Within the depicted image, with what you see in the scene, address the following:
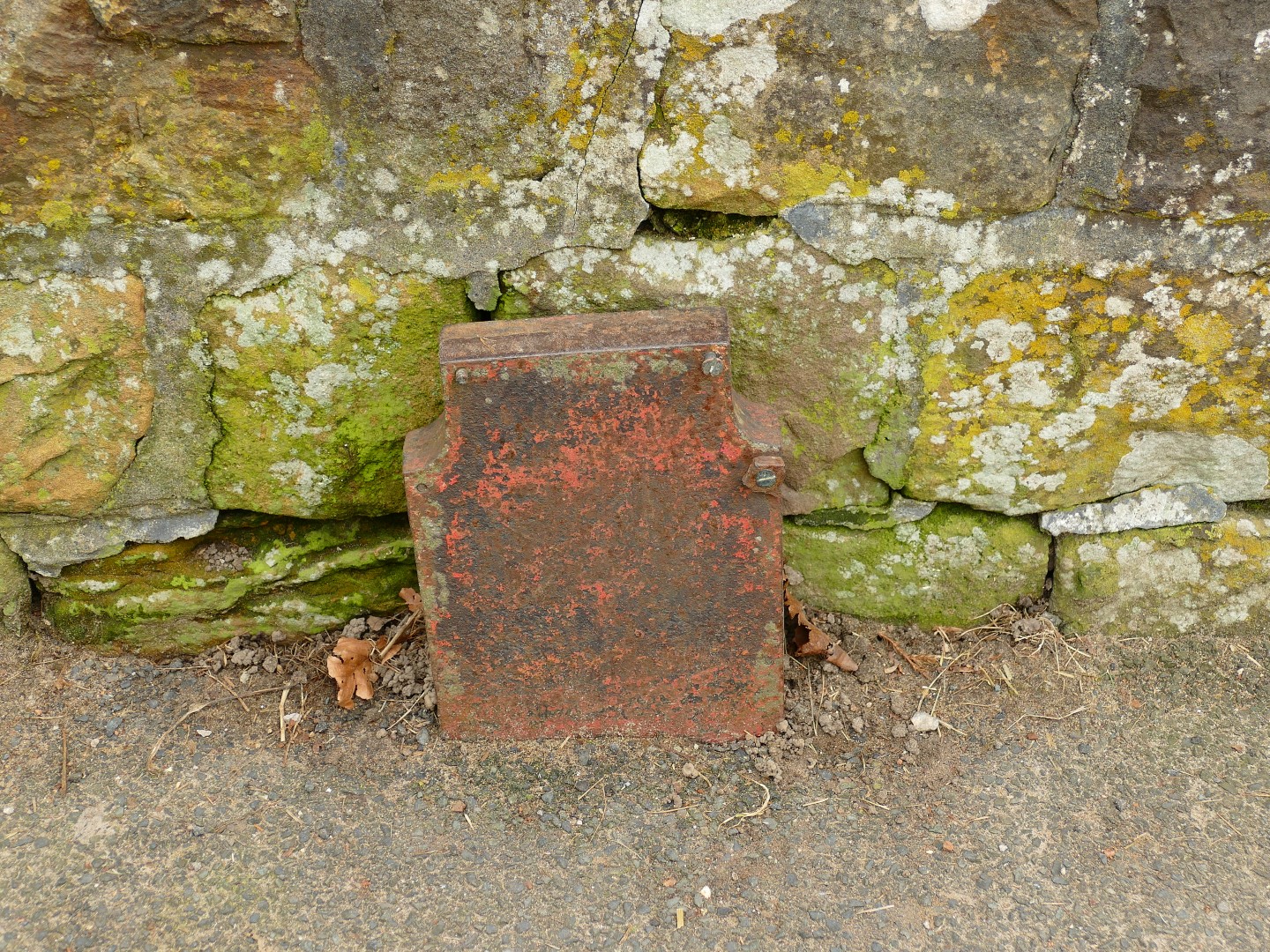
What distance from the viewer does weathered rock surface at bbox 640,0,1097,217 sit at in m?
1.70

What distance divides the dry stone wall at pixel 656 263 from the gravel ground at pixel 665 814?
191 millimetres

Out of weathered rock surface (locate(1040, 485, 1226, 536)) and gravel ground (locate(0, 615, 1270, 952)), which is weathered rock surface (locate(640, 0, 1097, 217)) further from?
Result: gravel ground (locate(0, 615, 1270, 952))

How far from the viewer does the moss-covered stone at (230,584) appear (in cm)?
211

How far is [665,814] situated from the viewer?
1854 millimetres

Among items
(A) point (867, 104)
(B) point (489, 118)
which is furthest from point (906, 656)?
(B) point (489, 118)

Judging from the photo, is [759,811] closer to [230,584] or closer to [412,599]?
[412,599]

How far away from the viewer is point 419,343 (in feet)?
6.39

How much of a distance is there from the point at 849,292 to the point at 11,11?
149 centimetres

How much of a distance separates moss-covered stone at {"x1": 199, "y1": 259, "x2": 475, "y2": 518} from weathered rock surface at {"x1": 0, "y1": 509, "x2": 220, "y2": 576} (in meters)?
0.12

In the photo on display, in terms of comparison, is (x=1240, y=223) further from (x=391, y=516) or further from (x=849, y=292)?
(x=391, y=516)

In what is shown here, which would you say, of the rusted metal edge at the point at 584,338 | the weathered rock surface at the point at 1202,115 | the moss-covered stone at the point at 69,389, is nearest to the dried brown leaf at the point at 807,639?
the rusted metal edge at the point at 584,338

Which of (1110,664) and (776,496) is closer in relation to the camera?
(776,496)

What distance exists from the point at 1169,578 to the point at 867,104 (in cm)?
122

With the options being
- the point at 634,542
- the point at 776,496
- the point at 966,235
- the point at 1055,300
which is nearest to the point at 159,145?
the point at 634,542
